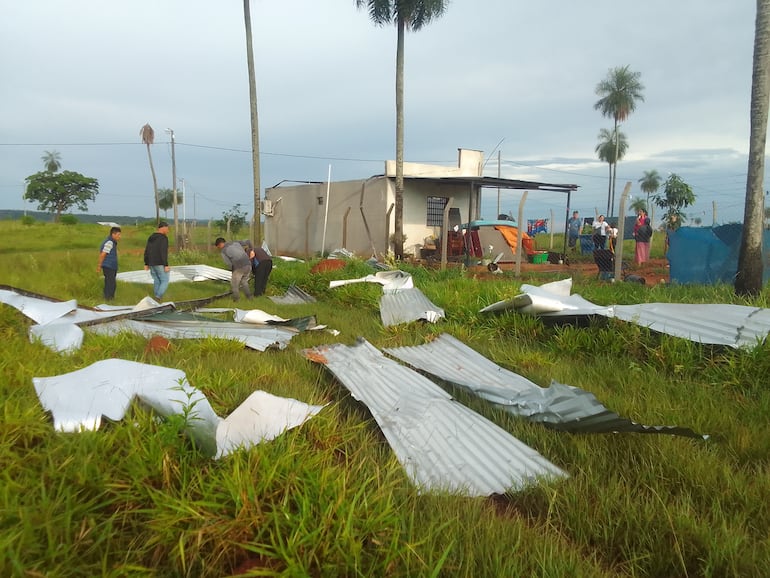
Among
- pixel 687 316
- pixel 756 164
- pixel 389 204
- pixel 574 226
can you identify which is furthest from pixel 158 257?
pixel 574 226

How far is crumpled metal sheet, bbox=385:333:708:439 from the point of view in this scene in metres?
2.74

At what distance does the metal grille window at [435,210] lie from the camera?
1823cm

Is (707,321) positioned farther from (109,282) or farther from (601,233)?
(601,233)

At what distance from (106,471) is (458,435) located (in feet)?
5.78

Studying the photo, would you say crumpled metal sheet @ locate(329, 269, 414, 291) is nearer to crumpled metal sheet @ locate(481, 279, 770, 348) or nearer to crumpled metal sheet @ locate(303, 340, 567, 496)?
crumpled metal sheet @ locate(481, 279, 770, 348)

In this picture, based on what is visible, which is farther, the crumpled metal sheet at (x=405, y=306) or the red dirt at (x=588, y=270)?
the red dirt at (x=588, y=270)

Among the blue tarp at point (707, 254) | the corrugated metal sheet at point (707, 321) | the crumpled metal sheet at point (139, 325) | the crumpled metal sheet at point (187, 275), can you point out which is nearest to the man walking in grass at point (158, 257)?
the crumpled metal sheet at point (139, 325)

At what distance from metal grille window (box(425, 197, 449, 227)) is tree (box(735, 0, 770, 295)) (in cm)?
1256

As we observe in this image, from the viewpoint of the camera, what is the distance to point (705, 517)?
2074 millimetres

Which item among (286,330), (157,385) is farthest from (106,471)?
(286,330)

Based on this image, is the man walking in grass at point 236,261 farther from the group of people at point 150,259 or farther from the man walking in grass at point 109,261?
the man walking in grass at point 109,261

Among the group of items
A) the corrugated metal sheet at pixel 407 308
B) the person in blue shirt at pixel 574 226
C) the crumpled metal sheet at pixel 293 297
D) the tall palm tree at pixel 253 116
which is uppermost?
the tall palm tree at pixel 253 116

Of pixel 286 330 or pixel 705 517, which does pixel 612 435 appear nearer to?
pixel 705 517

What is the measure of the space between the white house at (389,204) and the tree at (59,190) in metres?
48.6
